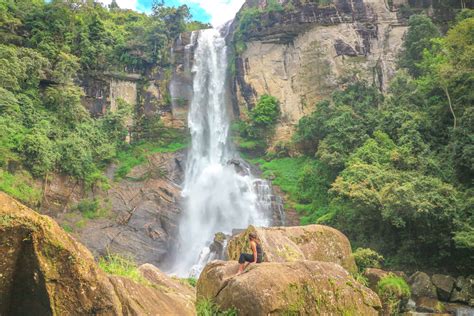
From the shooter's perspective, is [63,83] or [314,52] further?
[314,52]

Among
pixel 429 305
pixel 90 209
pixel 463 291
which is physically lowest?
pixel 429 305

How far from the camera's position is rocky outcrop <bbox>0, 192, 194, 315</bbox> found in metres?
3.72

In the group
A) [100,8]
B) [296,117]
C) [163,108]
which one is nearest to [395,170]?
[296,117]

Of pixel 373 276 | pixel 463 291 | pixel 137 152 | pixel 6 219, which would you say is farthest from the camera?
pixel 137 152

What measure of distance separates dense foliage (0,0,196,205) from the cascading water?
320cm

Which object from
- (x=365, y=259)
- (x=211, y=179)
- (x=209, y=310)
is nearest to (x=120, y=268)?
(x=209, y=310)

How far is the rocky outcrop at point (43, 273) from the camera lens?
12.2 ft

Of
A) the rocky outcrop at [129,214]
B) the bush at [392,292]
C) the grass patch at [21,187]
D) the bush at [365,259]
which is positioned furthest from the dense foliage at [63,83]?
the bush at [392,292]

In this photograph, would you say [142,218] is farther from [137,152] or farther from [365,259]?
[365,259]

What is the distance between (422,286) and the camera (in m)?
16.2

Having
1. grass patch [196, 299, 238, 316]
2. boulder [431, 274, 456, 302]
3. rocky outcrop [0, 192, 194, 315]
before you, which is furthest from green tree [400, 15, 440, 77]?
rocky outcrop [0, 192, 194, 315]

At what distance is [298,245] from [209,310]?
437 cm

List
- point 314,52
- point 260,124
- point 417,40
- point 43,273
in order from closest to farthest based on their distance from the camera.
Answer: point 43,273 → point 417,40 → point 260,124 → point 314,52

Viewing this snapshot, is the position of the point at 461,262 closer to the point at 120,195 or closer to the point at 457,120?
the point at 457,120
